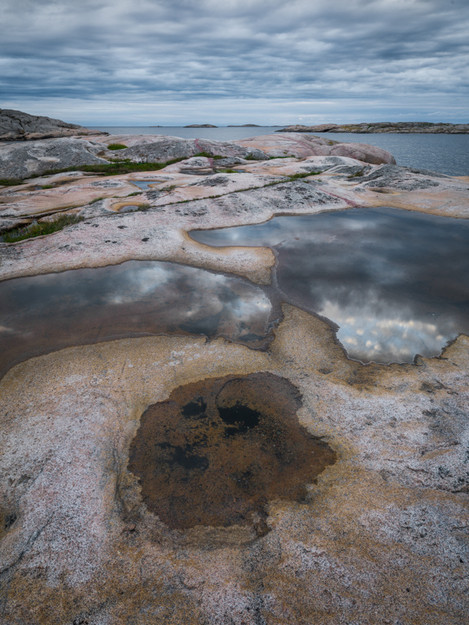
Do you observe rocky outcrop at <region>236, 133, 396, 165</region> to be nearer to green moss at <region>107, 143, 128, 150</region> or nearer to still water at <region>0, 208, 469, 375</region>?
green moss at <region>107, 143, 128, 150</region>

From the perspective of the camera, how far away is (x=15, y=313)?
11422 mm

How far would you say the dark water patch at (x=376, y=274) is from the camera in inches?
411

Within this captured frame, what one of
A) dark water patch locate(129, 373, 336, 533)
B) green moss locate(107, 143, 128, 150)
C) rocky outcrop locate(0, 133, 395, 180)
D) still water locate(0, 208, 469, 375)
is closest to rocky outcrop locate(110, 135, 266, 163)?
rocky outcrop locate(0, 133, 395, 180)

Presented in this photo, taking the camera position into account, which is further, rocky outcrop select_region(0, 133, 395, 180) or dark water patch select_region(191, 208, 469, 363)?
rocky outcrop select_region(0, 133, 395, 180)

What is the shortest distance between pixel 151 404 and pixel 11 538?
3.41 m

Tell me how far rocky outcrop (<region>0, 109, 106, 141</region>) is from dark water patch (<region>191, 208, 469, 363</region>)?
75483 millimetres

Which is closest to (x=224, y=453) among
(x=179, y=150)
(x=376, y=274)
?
(x=376, y=274)

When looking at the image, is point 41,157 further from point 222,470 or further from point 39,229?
point 222,470

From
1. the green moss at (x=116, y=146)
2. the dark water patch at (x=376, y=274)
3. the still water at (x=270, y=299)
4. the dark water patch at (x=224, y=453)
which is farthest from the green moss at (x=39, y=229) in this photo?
the green moss at (x=116, y=146)

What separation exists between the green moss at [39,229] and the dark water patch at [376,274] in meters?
8.79

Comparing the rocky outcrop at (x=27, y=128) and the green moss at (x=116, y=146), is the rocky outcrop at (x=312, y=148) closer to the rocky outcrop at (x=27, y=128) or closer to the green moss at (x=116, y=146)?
the green moss at (x=116, y=146)

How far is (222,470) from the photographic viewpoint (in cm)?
636

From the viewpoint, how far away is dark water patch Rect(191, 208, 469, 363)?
10430mm

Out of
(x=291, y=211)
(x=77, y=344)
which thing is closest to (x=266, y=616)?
(x=77, y=344)
